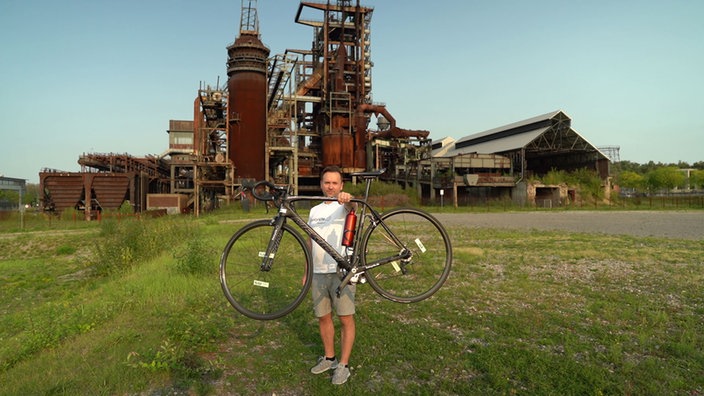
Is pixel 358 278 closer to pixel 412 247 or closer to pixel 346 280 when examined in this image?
pixel 346 280

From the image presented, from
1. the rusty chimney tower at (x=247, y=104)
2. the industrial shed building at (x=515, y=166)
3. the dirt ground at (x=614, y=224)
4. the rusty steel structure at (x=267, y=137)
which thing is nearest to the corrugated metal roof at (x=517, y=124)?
the industrial shed building at (x=515, y=166)

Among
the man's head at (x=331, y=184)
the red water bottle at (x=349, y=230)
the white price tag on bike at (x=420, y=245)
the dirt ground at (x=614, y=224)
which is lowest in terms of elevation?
the dirt ground at (x=614, y=224)

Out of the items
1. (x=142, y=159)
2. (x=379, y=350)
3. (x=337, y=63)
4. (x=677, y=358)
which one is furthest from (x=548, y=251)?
(x=142, y=159)

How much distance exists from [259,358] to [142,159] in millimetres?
65282

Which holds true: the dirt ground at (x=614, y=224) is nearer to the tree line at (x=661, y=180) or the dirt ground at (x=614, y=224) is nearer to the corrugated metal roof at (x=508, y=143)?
the corrugated metal roof at (x=508, y=143)

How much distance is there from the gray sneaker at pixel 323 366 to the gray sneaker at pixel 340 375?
163 mm

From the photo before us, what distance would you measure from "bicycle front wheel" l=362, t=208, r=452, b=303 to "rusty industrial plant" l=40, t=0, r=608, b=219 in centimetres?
3795

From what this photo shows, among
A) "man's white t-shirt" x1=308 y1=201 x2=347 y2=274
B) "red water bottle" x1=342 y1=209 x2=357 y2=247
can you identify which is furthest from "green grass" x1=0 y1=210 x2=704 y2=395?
"red water bottle" x1=342 y1=209 x2=357 y2=247

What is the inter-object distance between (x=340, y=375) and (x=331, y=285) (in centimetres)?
91

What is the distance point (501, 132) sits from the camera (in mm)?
67000

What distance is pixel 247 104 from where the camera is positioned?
170 feet

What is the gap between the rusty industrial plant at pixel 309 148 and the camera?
50625 mm

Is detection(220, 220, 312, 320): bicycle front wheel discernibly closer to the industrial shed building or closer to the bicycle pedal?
the bicycle pedal

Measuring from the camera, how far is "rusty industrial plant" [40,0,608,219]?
50625 mm
